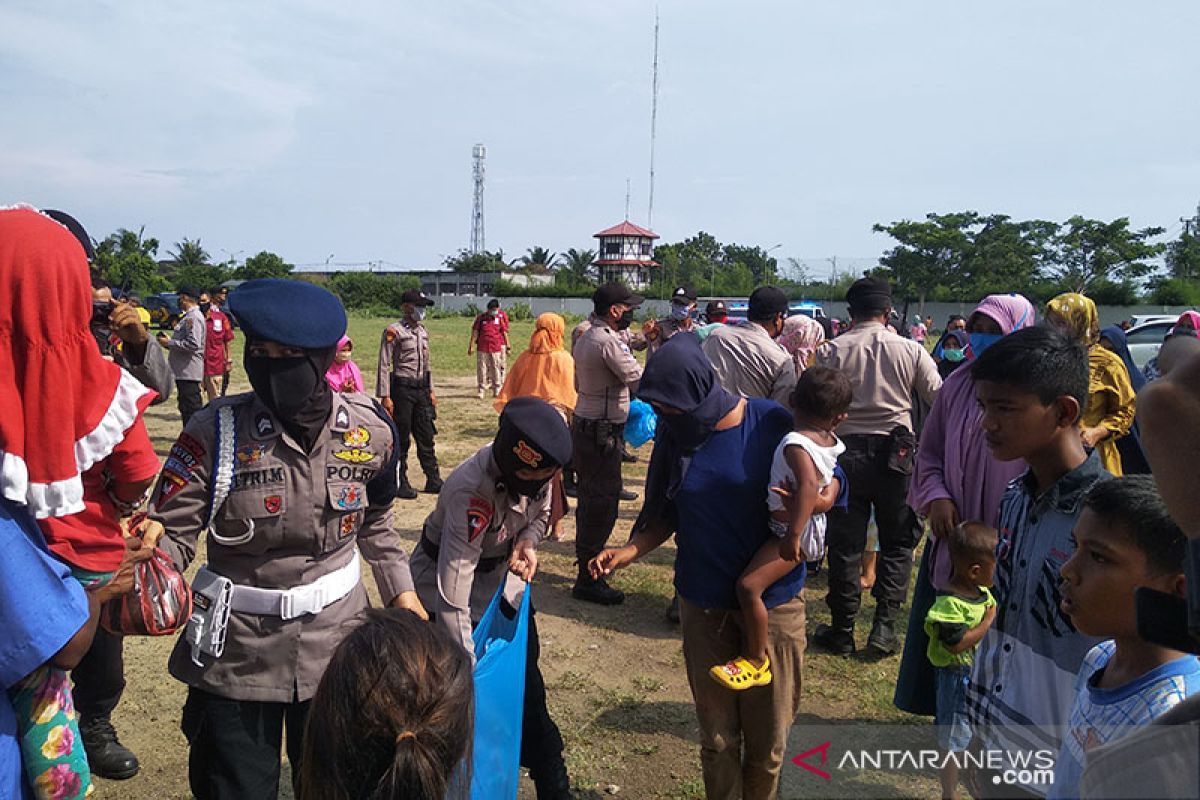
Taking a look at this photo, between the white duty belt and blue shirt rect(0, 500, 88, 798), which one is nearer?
blue shirt rect(0, 500, 88, 798)

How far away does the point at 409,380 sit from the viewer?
304 inches

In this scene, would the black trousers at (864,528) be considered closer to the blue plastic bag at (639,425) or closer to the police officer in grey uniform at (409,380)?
the blue plastic bag at (639,425)

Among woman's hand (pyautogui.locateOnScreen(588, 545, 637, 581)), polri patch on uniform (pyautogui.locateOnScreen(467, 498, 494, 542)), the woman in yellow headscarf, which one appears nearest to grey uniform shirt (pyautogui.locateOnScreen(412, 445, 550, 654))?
polri patch on uniform (pyautogui.locateOnScreen(467, 498, 494, 542))

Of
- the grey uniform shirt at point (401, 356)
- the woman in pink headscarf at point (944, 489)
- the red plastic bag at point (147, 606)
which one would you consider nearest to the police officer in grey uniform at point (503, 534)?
the red plastic bag at point (147, 606)

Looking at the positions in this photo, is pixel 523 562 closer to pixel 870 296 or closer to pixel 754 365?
pixel 754 365

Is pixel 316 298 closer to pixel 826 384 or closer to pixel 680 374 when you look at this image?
pixel 680 374

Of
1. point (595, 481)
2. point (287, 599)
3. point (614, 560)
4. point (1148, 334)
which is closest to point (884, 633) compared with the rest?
point (595, 481)

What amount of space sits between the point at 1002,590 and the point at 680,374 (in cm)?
115

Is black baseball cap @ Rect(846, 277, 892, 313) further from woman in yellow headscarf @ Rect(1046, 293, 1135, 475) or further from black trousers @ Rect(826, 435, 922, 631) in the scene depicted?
woman in yellow headscarf @ Rect(1046, 293, 1135, 475)

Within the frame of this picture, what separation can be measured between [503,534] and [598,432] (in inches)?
111

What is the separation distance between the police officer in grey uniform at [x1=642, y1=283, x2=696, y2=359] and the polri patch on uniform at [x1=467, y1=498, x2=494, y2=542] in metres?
6.06

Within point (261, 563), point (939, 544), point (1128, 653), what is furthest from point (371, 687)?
point (939, 544)

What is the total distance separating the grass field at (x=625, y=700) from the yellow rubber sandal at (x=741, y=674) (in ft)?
3.00

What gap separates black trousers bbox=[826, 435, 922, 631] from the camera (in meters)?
4.66
